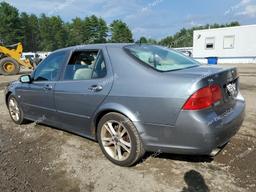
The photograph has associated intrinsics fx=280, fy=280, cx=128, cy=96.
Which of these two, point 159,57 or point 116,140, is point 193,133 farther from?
point 159,57

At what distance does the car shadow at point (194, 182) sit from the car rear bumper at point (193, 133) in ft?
1.26

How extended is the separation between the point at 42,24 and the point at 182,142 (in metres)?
77.5

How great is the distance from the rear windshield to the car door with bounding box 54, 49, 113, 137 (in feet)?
1.47

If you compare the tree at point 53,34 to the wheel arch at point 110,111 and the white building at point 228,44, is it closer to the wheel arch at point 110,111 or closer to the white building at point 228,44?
the white building at point 228,44

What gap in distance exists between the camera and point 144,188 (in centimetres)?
325

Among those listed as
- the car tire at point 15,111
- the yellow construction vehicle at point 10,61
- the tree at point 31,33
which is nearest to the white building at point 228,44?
the yellow construction vehicle at point 10,61

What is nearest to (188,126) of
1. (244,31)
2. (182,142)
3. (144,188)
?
A: (182,142)

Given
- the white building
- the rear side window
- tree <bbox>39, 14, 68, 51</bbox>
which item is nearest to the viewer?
the rear side window

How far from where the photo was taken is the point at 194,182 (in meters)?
3.33

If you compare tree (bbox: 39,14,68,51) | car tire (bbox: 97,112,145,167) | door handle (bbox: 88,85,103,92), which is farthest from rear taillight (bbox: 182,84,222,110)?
tree (bbox: 39,14,68,51)

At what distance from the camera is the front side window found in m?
4.74

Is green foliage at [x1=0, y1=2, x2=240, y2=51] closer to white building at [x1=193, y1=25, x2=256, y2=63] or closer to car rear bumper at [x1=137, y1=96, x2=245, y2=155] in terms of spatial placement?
white building at [x1=193, y1=25, x2=256, y2=63]

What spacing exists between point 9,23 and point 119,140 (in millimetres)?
66434

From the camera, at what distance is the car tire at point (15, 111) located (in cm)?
587
